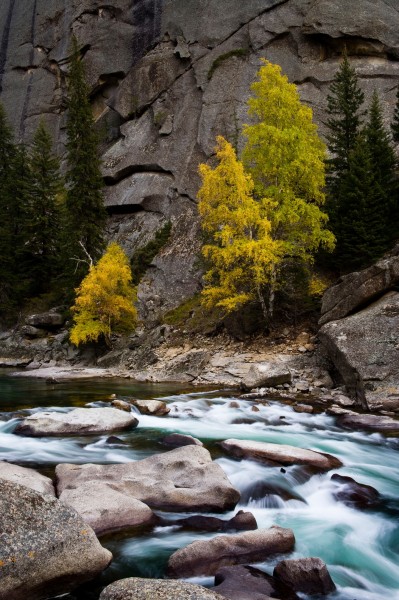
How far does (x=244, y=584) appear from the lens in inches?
148

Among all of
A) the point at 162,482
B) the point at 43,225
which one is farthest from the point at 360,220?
the point at 43,225

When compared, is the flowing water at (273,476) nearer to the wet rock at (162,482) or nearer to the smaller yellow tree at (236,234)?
the wet rock at (162,482)

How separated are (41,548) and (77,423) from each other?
5637 millimetres

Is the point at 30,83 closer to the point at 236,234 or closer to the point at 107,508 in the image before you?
the point at 236,234

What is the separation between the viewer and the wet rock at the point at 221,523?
5.04 metres

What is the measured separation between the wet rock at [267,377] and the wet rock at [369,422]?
3.91 m

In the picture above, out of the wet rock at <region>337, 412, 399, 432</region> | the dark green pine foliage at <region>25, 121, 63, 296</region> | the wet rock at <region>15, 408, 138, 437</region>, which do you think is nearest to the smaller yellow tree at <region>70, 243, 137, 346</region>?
the dark green pine foliage at <region>25, 121, 63, 296</region>

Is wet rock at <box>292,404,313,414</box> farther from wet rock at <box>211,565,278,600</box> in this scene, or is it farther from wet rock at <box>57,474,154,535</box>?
wet rock at <box>211,565,278,600</box>

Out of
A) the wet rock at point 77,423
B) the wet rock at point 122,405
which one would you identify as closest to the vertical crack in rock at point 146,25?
the wet rock at point 122,405

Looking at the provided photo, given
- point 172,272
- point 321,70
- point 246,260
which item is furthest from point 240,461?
point 321,70

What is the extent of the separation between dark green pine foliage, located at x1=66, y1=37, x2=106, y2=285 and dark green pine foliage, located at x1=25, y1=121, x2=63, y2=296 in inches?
137

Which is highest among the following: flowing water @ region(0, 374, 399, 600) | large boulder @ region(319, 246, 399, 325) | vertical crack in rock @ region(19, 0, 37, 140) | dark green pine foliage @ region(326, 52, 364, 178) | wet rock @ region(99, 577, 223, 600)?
vertical crack in rock @ region(19, 0, 37, 140)

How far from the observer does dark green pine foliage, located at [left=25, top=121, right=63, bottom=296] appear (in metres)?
36.1

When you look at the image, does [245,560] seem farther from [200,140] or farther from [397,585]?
[200,140]
